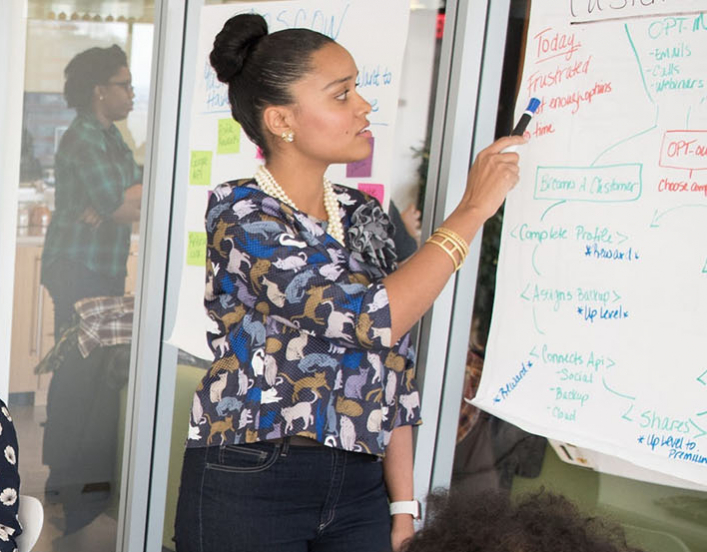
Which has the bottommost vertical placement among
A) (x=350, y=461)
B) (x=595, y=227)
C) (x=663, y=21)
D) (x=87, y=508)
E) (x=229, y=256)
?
(x=87, y=508)

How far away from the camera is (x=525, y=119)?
6.61 feet

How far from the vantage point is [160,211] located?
2.92 m

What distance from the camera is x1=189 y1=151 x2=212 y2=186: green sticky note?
2.85 meters

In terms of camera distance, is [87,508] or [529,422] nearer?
[529,422]

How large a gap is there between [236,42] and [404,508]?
99 cm

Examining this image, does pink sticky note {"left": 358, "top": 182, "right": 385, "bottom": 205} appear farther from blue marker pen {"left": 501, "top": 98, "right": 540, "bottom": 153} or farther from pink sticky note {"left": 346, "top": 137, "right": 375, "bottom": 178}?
blue marker pen {"left": 501, "top": 98, "right": 540, "bottom": 153}

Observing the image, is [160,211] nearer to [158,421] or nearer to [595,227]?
[158,421]

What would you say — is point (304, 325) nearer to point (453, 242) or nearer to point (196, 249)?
point (453, 242)

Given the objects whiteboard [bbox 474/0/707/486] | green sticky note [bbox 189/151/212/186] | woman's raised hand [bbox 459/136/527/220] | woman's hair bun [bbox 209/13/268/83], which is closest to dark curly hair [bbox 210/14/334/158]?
woman's hair bun [bbox 209/13/268/83]

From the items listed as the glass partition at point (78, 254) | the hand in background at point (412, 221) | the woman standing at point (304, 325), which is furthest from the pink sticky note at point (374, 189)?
the glass partition at point (78, 254)

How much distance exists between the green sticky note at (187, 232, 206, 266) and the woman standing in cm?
93

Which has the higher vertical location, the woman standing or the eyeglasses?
the eyeglasses

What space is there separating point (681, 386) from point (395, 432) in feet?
1.86

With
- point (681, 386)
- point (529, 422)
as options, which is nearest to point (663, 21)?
point (681, 386)
